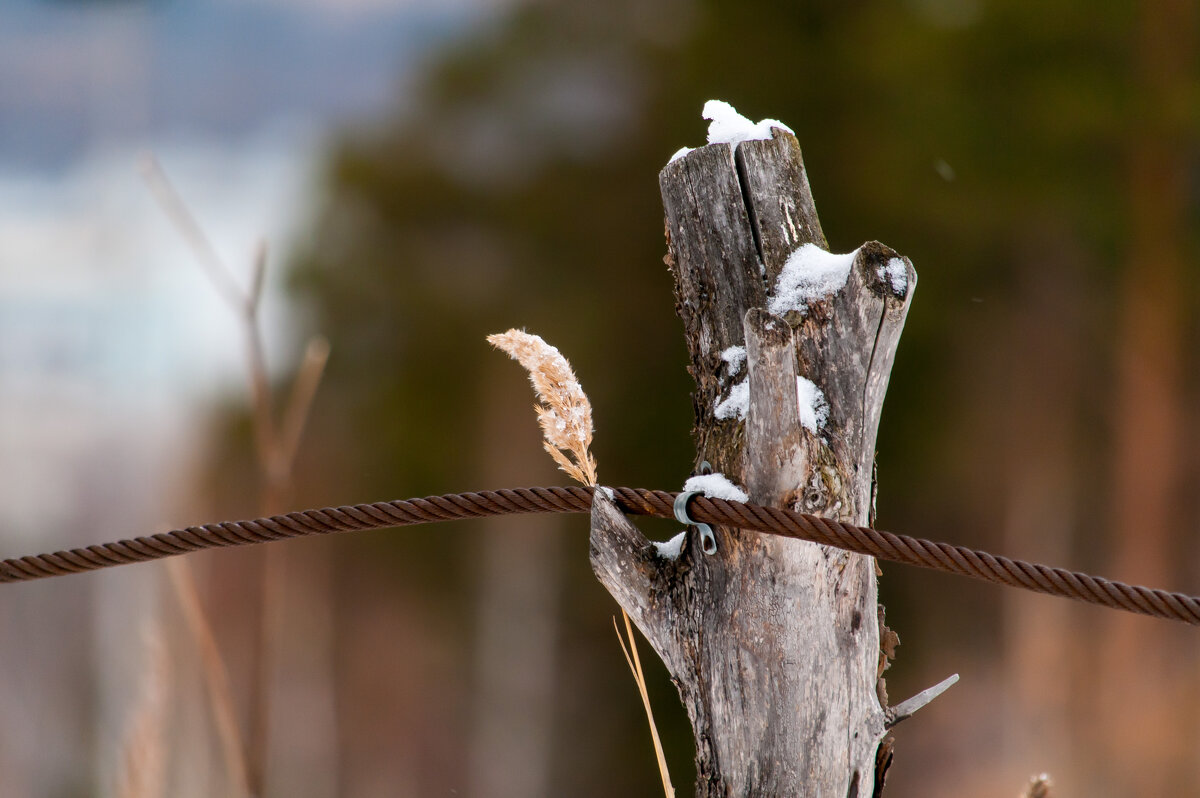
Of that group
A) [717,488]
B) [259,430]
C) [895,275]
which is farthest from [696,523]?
[259,430]

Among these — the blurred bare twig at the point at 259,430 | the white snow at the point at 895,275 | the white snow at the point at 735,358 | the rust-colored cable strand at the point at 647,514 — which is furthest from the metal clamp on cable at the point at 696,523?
the blurred bare twig at the point at 259,430

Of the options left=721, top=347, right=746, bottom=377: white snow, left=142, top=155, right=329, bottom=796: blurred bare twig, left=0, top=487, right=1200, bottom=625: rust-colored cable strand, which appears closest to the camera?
left=0, top=487, right=1200, bottom=625: rust-colored cable strand

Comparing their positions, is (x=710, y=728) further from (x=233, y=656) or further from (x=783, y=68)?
(x=233, y=656)

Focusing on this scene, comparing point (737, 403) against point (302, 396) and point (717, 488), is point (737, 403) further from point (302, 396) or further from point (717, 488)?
point (302, 396)

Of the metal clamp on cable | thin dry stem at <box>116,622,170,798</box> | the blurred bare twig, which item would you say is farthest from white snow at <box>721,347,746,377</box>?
thin dry stem at <box>116,622,170,798</box>

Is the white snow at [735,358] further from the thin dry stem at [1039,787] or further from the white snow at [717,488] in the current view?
the thin dry stem at [1039,787]

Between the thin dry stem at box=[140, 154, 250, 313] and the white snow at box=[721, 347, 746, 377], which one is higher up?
the thin dry stem at box=[140, 154, 250, 313]

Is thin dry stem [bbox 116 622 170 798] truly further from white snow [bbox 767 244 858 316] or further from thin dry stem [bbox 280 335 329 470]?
white snow [bbox 767 244 858 316]
